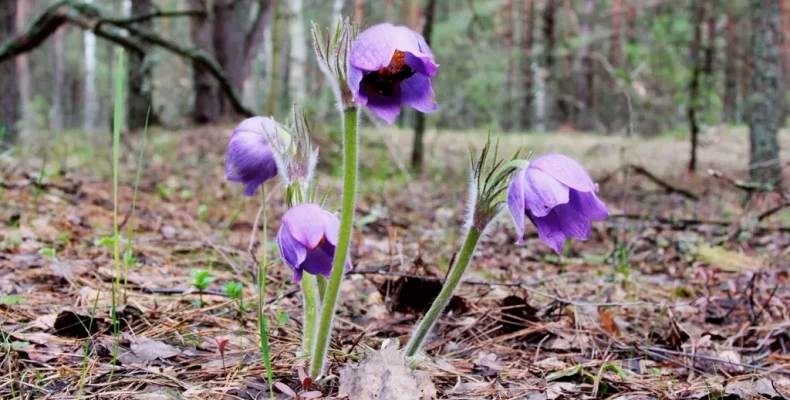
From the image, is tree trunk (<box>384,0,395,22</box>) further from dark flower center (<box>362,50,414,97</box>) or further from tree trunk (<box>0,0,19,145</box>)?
dark flower center (<box>362,50,414,97</box>)

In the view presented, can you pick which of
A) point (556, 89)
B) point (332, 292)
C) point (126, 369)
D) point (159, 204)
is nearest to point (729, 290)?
point (332, 292)

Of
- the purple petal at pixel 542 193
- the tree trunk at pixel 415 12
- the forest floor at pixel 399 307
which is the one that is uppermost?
the tree trunk at pixel 415 12

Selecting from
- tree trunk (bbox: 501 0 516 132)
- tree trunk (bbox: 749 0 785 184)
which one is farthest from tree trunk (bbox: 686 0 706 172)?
tree trunk (bbox: 501 0 516 132)

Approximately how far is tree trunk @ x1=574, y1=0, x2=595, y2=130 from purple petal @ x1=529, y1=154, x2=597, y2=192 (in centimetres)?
1604

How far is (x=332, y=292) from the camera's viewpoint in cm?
133

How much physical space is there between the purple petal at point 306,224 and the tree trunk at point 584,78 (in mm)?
16195

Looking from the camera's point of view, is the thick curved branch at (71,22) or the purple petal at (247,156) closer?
the purple petal at (247,156)

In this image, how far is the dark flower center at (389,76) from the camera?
1251 mm

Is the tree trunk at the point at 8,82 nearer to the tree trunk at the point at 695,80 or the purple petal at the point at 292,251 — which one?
the purple petal at the point at 292,251

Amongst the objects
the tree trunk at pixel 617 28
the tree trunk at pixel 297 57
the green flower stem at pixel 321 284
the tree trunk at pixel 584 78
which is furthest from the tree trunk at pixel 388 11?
the green flower stem at pixel 321 284

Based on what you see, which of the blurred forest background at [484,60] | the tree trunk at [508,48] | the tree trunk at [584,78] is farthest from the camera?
the tree trunk at [508,48]

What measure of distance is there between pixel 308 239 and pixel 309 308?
0.96 ft

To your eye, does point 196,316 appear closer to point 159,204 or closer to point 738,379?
point 738,379

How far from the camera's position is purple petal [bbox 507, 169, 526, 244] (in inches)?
49.0
